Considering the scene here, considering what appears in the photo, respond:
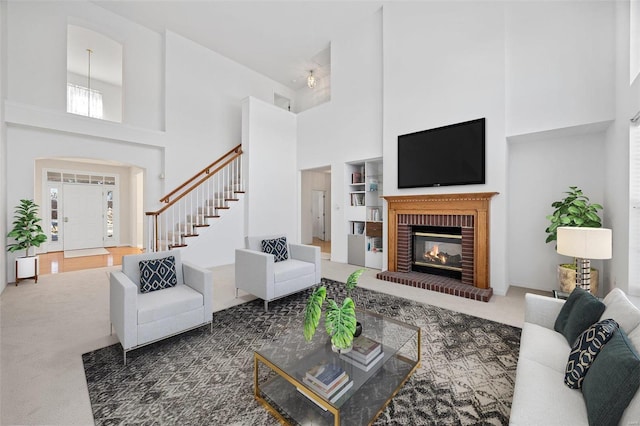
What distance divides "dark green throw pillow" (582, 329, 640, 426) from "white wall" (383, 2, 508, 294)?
3.24m

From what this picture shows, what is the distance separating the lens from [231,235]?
6246 mm

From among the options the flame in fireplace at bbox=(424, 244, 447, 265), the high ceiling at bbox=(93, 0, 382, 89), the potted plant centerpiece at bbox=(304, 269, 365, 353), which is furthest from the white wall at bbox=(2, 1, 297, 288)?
the potted plant centerpiece at bbox=(304, 269, 365, 353)

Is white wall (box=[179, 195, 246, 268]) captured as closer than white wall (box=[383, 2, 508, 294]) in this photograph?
No

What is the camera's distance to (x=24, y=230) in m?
4.46

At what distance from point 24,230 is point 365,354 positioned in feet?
19.2

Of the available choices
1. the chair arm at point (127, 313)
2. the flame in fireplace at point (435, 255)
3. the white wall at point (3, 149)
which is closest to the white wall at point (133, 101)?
the white wall at point (3, 149)

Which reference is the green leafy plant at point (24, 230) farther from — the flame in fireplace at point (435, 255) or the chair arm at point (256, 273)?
the flame in fireplace at point (435, 255)

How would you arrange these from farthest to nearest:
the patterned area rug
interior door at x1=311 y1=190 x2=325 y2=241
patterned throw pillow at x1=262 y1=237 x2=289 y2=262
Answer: interior door at x1=311 y1=190 x2=325 y2=241, patterned throw pillow at x1=262 y1=237 x2=289 y2=262, the patterned area rug

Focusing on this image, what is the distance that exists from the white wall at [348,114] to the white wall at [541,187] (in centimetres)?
256

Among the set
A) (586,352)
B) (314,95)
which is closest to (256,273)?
(586,352)

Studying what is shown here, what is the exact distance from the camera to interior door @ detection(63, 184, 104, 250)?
7869mm

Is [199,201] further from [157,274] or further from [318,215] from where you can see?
[318,215]

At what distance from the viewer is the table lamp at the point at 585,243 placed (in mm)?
2429

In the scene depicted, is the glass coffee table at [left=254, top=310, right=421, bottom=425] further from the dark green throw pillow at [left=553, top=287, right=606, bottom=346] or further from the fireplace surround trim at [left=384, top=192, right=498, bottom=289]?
the fireplace surround trim at [left=384, top=192, right=498, bottom=289]
